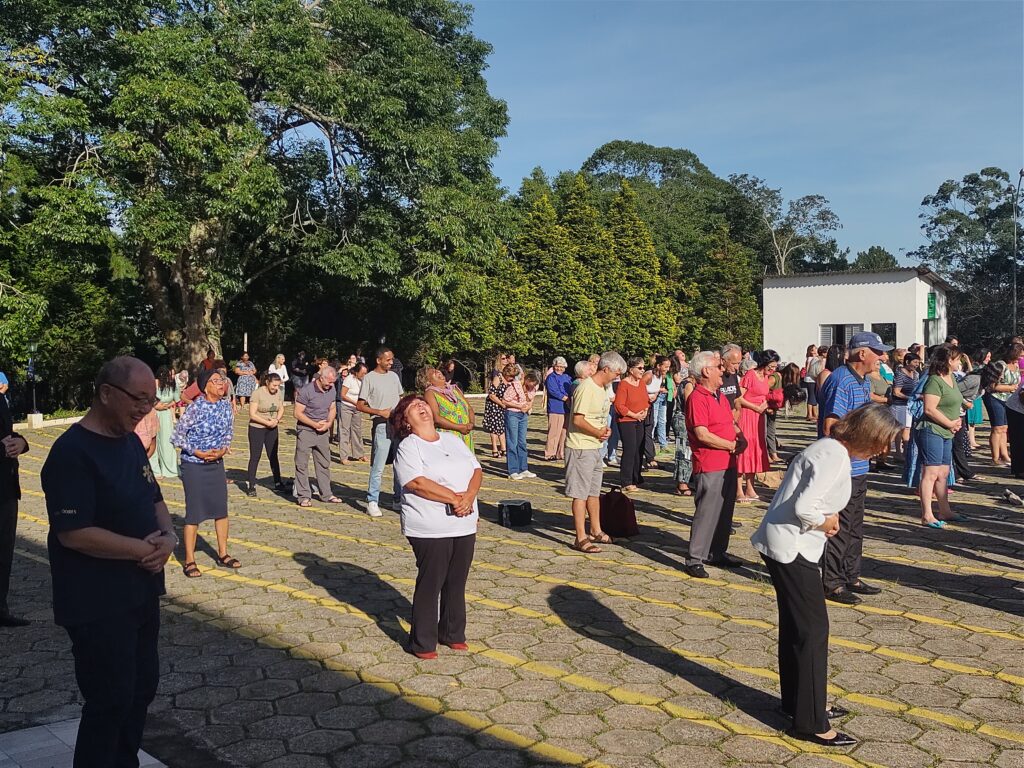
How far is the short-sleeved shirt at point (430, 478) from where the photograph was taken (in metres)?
5.78

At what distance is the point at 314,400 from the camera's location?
1124 cm

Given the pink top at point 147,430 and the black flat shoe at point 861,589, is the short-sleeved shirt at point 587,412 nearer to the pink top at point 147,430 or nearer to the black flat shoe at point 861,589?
the black flat shoe at point 861,589

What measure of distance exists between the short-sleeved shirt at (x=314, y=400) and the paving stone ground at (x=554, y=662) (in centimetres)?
220

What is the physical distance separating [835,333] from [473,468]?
3904 centimetres

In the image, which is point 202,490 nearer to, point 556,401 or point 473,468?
point 473,468

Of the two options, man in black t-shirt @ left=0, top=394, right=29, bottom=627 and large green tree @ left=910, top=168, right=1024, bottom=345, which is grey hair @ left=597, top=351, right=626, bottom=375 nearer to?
man in black t-shirt @ left=0, top=394, right=29, bottom=627

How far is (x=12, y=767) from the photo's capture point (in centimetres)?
425

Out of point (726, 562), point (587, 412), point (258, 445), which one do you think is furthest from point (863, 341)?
point (258, 445)

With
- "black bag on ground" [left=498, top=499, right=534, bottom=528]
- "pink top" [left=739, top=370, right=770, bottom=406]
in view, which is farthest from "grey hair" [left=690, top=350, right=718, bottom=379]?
"pink top" [left=739, top=370, right=770, bottom=406]

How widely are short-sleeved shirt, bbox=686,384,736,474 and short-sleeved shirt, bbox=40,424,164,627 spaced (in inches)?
202

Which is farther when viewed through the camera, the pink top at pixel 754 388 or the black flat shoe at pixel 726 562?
the pink top at pixel 754 388

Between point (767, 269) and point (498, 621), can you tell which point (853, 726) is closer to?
point (498, 621)

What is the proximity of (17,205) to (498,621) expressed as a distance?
20595mm

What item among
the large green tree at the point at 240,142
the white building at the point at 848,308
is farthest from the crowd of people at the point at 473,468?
the white building at the point at 848,308
